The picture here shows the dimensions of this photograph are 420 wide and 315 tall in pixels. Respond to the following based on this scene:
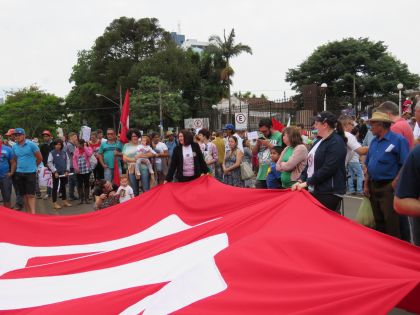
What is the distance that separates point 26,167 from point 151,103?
39.1 meters

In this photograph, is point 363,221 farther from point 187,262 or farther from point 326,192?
point 187,262

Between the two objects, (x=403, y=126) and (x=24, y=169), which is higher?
(x=403, y=126)

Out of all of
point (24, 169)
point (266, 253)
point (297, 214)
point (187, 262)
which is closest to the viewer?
point (266, 253)

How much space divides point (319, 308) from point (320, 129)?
305 cm

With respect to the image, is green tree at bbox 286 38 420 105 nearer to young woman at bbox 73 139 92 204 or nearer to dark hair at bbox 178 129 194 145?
young woman at bbox 73 139 92 204

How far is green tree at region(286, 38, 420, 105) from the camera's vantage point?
171ft

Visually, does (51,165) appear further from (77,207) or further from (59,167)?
(77,207)

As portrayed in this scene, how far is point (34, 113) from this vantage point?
229 feet

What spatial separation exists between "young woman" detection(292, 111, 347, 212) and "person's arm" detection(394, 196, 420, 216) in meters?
1.96

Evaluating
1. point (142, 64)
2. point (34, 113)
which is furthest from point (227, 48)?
point (34, 113)

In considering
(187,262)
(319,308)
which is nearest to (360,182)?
(187,262)

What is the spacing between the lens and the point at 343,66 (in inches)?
2090

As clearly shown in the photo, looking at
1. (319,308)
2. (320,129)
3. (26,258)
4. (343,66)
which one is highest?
(343,66)

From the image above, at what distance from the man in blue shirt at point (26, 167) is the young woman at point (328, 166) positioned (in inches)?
241
